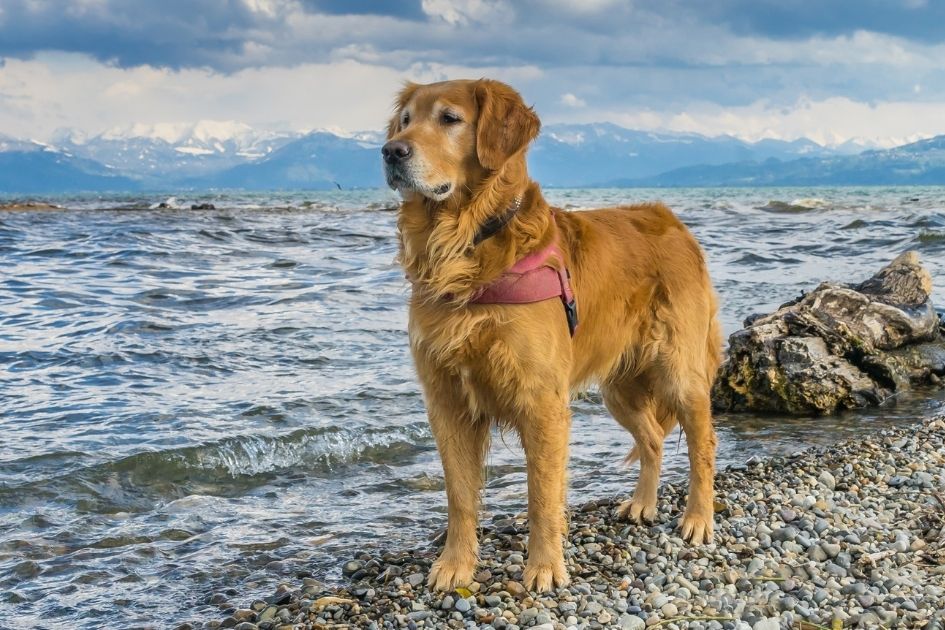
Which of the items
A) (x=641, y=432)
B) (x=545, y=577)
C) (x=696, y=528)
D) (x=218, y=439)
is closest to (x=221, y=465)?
(x=218, y=439)

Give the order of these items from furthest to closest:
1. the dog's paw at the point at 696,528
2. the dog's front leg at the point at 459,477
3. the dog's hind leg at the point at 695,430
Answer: the dog's hind leg at the point at 695,430 → the dog's paw at the point at 696,528 → the dog's front leg at the point at 459,477

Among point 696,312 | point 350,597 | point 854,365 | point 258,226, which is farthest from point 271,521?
point 258,226

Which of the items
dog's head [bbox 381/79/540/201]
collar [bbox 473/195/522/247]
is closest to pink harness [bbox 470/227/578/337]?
collar [bbox 473/195/522/247]

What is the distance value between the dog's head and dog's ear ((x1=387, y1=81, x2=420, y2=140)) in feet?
0.51

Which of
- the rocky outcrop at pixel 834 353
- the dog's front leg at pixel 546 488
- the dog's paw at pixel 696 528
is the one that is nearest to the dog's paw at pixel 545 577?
the dog's front leg at pixel 546 488

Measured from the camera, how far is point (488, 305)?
434 centimetres

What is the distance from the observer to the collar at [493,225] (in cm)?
446

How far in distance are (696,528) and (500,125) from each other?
2441 millimetres

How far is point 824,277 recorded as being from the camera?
16141mm

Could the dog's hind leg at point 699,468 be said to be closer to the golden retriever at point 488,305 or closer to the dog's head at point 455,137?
the golden retriever at point 488,305

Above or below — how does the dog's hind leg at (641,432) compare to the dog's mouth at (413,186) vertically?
below

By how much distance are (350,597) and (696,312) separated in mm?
2503

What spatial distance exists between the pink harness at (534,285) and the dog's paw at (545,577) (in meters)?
1.17

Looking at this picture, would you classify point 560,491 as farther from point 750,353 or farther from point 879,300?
point 879,300
